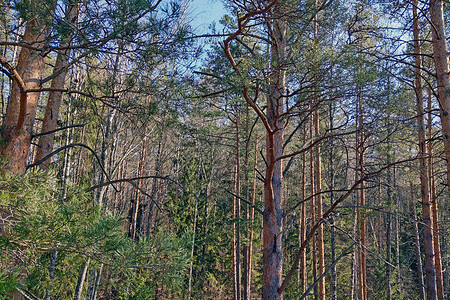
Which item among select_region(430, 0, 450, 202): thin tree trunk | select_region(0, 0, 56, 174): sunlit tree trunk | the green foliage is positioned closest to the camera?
the green foliage

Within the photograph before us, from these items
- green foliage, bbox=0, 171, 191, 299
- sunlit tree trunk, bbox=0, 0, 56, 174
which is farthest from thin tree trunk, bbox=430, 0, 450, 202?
sunlit tree trunk, bbox=0, 0, 56, 174

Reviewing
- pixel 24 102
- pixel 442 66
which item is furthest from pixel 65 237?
pixel 442 66

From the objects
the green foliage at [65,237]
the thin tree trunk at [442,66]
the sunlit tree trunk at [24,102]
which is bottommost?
the green foliage at [65,237]

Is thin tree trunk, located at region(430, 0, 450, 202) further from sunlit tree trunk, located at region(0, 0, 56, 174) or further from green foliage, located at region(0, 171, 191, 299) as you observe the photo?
sunlit tree trunk, located at region(0, 0, 56, 174)

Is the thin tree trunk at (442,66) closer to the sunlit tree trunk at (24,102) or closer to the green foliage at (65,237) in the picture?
the green foliage at (65,237)

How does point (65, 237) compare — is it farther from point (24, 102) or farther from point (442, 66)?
point (442, 66)

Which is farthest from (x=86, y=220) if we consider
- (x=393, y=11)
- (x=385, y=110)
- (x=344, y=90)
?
(x=393, y=11)

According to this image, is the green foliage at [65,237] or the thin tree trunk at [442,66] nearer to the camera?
the green foliage at [65,237]

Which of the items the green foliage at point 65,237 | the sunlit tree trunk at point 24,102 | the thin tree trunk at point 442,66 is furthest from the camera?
the thin tree trunk at point 442,66

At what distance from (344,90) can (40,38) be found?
3.48m

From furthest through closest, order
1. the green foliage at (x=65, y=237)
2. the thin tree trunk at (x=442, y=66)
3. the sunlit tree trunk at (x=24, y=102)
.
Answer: the thin tree trunk at (x=442, y=66) → the sunlit tree trunk at (x=24, y=102) → the green foliage at (x=65, y=237)

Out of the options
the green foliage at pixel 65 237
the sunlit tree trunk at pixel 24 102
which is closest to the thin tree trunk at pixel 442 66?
the green foliage at pixel 65 237

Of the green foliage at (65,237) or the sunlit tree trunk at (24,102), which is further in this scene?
the sunlit tree trunk at (24,102)

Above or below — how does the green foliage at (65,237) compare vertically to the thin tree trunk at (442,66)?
below
